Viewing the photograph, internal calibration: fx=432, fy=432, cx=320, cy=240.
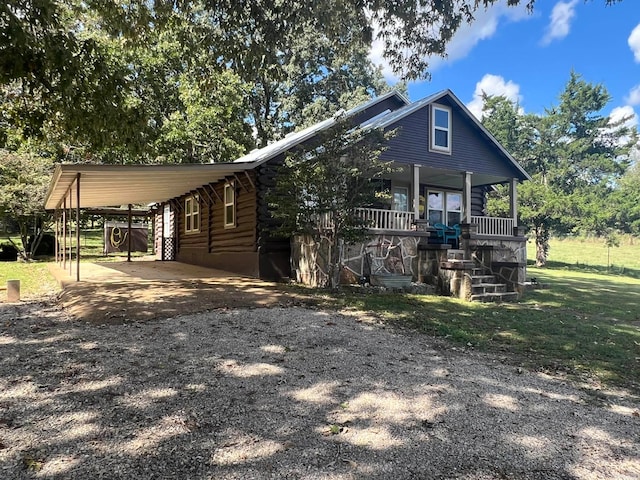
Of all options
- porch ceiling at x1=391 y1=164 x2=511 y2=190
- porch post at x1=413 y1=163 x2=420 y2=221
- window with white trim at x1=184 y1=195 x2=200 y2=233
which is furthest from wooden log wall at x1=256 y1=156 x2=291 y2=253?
window with white trim at x1=184 y1=195 x2=200 y2=233

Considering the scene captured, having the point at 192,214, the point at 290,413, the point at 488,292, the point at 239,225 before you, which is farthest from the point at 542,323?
the point at 192,214

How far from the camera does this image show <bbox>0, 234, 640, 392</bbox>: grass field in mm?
5125

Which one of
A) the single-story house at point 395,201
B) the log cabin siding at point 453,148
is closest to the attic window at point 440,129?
the single-story house at point 395,201

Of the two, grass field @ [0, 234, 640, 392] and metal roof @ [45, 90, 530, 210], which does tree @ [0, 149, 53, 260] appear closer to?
metal roof @ [45, 90, 530, 210]

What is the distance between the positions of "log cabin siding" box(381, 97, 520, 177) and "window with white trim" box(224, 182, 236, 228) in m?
4.92

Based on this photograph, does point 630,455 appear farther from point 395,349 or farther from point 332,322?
point 332,322

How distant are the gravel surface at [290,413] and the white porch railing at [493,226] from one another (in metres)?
9.77

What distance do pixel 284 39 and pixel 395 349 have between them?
6.77 meters

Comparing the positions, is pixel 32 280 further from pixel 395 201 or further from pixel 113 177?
pixel 395 201

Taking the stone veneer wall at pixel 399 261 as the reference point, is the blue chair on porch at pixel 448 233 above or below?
above

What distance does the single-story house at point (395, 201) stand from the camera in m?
10.8

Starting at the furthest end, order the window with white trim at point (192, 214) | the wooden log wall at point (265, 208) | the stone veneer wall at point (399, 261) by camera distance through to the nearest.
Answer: the window with white trim at point (192, 214)
the wooden log wall at point (265, 208)
the stone veneer wall at point (399, 261)

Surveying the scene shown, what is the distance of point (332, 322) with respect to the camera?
659 cm

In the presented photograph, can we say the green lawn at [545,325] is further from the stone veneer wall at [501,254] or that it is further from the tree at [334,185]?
the tree at [334,185]
